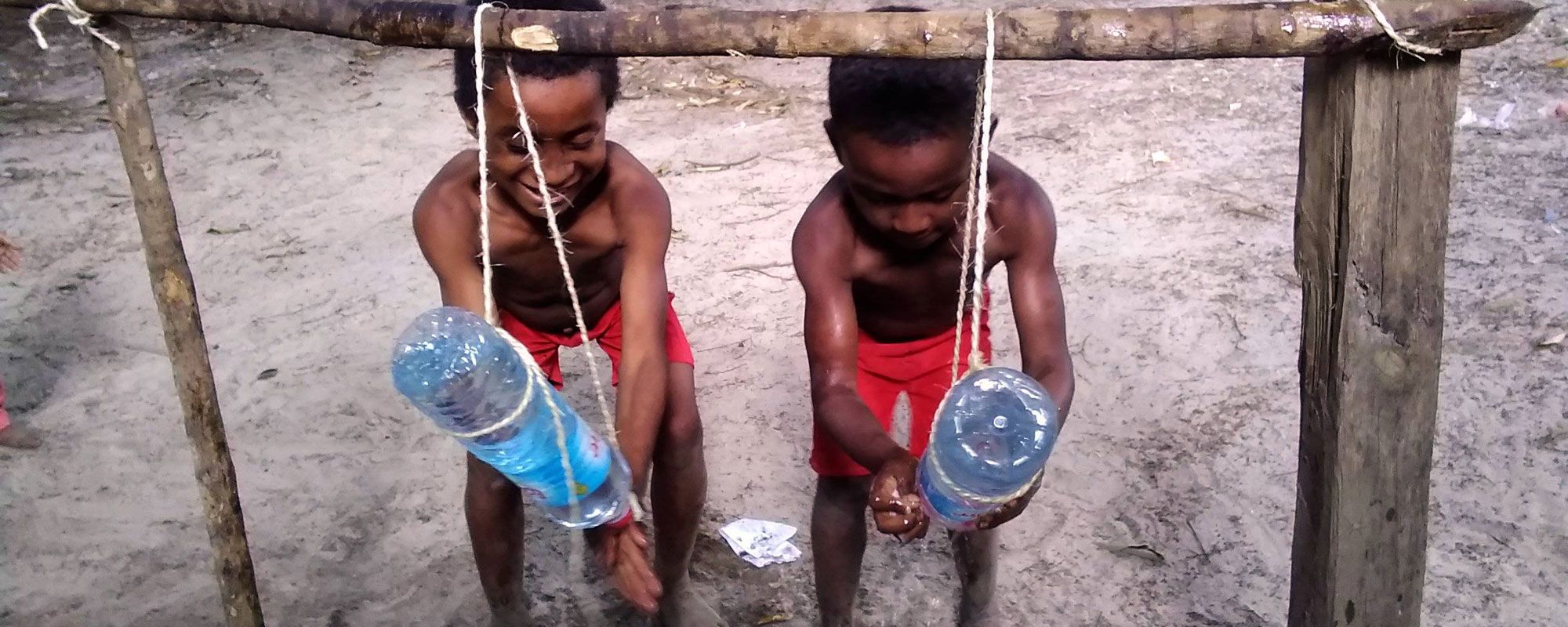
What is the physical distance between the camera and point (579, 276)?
2.40m

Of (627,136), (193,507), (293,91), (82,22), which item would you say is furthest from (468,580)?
(293,91)

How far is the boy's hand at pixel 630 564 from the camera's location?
1752 millimetres

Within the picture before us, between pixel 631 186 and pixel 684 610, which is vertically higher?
pixel 631 186

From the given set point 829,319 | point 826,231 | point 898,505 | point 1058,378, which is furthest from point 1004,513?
point 826,231

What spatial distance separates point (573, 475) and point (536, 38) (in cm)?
58

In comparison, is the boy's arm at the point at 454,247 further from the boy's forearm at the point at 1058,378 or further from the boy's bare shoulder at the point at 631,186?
the boy's forearm at the point at 1058,378

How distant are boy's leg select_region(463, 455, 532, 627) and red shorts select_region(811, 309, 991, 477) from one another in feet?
2.11

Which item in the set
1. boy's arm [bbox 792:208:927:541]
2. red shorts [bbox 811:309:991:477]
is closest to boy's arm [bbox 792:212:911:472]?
boy's arm [bbox 792:208:927:541]

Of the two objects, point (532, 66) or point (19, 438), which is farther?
point (19, 438)

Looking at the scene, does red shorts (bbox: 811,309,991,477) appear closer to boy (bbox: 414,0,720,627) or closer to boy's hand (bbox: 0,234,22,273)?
boy (bbox: 414,0,720,627)

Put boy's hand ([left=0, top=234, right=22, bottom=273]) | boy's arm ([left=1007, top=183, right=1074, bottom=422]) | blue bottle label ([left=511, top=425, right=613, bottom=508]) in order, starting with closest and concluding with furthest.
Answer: blue bottle label ([left=511, top=425, right=613, bottom=508])
boy's arm ([left=1007, top=183, right=1074, bottom=422])
boy's hand ([left=0, top=234, right=22, bottom=273])

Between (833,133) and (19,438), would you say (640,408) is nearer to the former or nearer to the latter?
(833,133)

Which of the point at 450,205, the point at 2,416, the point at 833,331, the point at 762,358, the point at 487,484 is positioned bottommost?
the point at 762,358

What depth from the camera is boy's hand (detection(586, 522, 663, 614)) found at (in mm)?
1752
